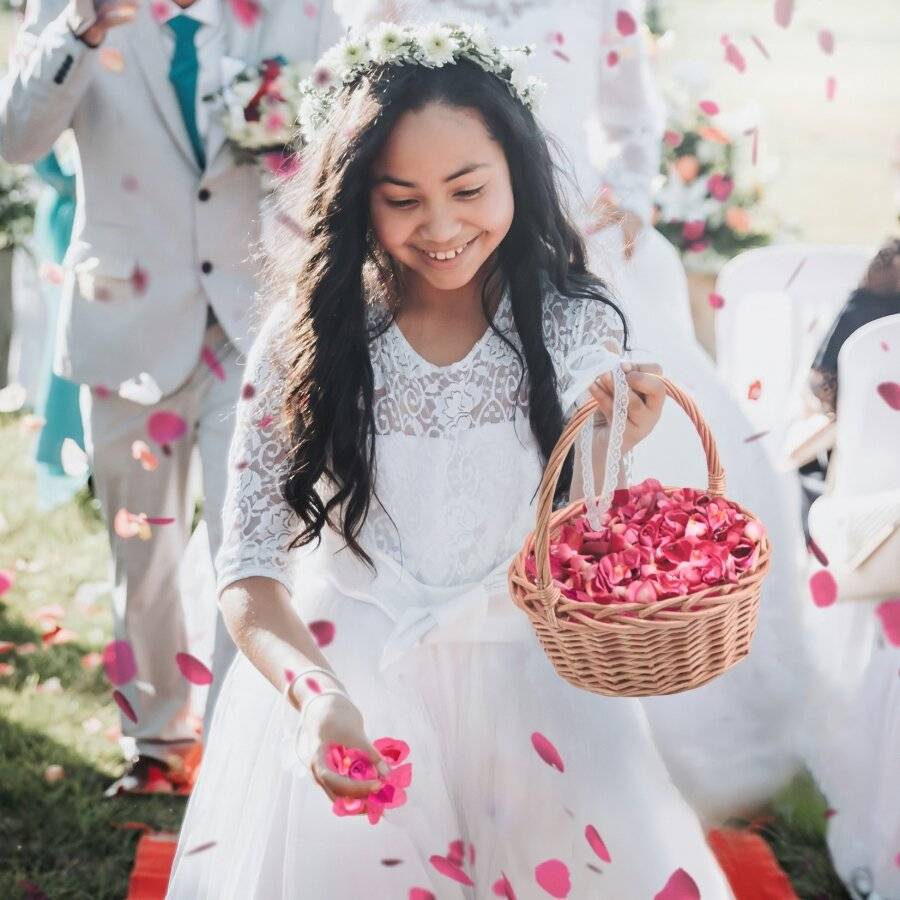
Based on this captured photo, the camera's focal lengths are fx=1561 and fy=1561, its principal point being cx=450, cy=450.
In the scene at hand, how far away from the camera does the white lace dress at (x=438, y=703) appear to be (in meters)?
Result: 2.19

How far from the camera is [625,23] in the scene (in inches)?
148

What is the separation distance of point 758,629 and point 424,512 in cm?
160

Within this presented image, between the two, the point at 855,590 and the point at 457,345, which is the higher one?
the point at 457,345

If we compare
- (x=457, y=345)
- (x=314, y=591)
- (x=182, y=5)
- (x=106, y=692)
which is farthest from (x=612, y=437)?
(x=106, y=692)

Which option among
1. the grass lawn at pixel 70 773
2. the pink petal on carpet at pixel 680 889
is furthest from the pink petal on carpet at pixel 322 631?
the grass lawn at pixel 70 773

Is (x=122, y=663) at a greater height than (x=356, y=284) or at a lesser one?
lesser

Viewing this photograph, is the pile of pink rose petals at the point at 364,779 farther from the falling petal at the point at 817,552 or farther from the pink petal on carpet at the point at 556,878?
the falling petal at the point at 817,552

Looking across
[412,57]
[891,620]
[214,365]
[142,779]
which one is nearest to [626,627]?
[412,57]

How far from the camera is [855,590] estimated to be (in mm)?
3365

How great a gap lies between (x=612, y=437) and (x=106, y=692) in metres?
2.41

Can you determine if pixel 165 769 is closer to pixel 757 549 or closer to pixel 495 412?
pixel 495 412

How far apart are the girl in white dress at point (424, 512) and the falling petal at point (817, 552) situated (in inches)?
48.4

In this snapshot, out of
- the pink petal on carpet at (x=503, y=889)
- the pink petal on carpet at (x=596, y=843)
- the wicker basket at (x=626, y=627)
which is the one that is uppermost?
the wicker basket at (x=626, y=627)

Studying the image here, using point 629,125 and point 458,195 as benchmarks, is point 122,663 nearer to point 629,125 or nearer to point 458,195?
point 629,125
